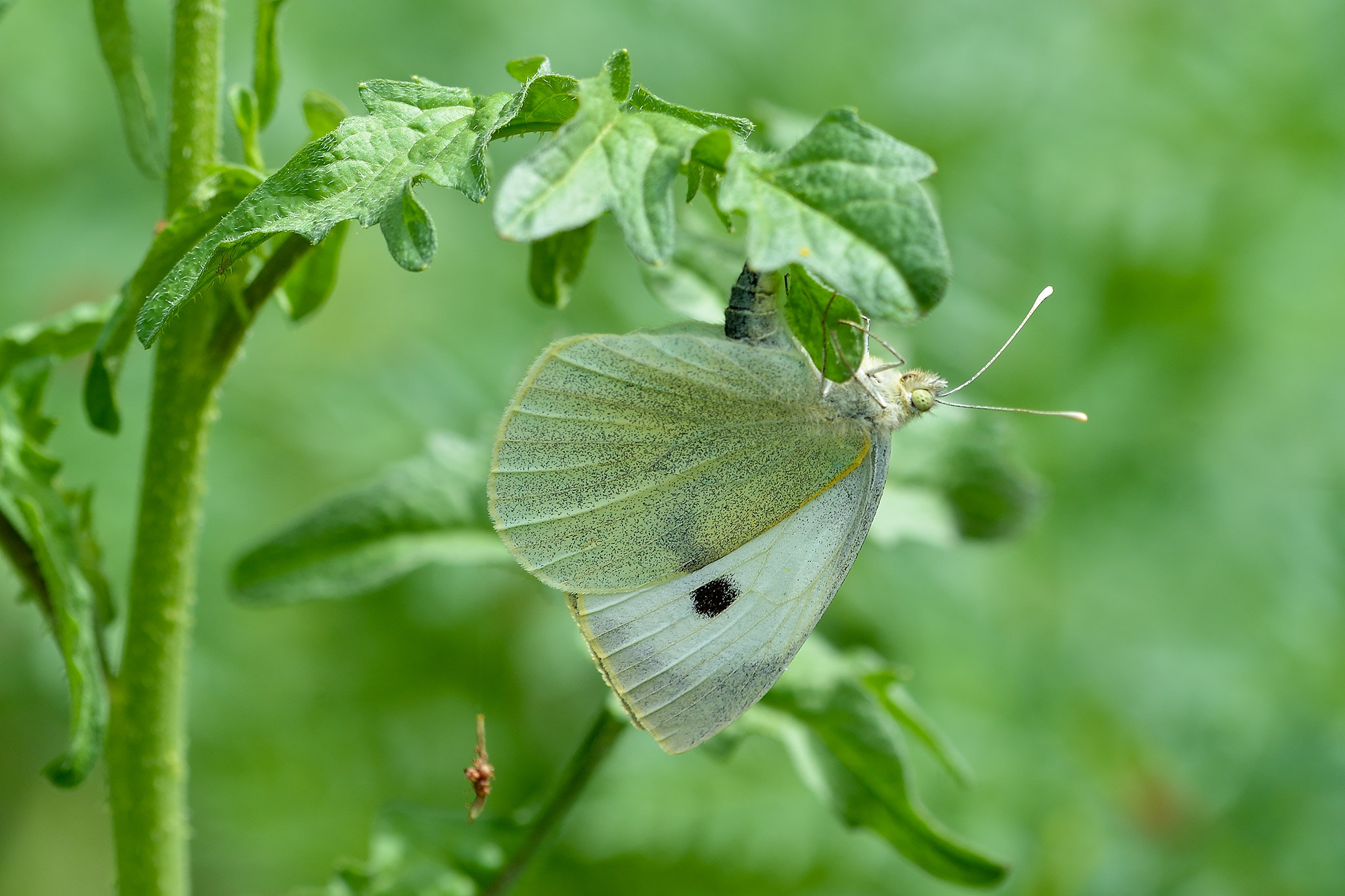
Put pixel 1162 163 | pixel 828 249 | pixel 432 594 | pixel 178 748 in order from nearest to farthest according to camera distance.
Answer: pixel 828 249 < pixel 178 748 < pixel 432 594 < pixel 1162 163

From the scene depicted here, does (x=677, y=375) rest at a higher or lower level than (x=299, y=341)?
higher

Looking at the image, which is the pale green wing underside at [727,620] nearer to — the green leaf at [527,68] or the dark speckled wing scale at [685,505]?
the dark speckled wing scale at [685,505]

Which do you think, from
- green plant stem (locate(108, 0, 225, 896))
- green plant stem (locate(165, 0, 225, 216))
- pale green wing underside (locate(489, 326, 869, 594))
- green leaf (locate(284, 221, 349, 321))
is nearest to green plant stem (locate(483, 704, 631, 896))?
pale green wing underside (locate(489, 326, 869, 594))

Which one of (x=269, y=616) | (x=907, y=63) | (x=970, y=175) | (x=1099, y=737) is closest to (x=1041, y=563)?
(x=1099, y=737)

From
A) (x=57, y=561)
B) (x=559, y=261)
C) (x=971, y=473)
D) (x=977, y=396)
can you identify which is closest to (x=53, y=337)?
(x=57, y=561)

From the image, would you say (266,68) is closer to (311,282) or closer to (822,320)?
(311,282)

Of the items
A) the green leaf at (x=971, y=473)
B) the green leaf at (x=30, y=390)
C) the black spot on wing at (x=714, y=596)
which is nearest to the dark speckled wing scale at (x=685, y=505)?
the black spot on wing at (x=714, y=596)

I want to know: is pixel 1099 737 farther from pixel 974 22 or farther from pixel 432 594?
pixel 974 22

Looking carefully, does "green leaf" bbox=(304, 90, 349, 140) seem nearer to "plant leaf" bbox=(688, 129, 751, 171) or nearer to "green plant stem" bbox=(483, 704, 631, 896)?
"plant leaf" bbox=(688, 129, 751, 171)
